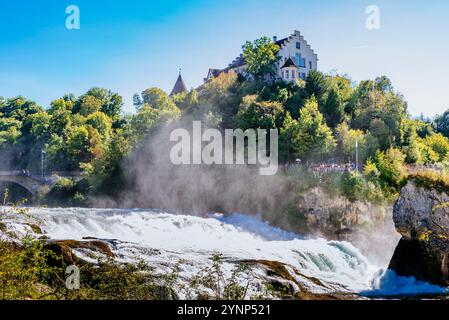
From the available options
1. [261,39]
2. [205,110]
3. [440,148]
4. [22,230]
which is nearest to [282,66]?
[261,39]

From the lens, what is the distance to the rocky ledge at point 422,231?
12.2 meters

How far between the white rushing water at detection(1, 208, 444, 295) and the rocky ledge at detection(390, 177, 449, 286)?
0.43 metres

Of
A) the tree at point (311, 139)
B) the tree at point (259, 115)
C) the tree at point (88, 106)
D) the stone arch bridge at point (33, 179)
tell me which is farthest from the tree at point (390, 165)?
the tree at point (88, 106)

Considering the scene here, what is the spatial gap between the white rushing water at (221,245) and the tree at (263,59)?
1298 cm

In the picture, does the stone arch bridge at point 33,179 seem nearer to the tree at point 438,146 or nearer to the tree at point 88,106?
the tree at point 88,106

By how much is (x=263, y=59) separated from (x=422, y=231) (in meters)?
20.7

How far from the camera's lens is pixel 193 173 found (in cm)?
2500

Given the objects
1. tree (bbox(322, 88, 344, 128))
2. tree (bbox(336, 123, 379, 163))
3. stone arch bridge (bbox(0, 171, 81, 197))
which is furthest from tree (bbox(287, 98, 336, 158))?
stone arch bridge (bbox(0, 171, 81, 197))

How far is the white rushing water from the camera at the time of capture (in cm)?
1048

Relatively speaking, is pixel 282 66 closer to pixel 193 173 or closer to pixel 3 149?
pixel 193 173

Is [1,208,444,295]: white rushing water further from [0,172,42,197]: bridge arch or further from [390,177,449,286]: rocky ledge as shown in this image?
[0,172,42,197]: bridge arch

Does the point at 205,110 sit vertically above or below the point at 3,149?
above

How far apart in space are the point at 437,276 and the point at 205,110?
18.0m

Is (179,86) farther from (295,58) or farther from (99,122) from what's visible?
(295,58)
